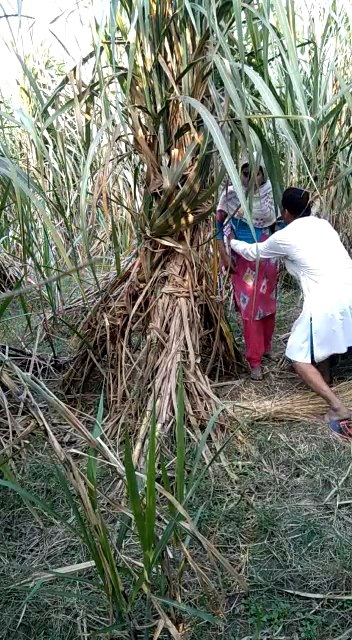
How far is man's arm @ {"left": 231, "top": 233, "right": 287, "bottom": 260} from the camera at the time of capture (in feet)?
8.12

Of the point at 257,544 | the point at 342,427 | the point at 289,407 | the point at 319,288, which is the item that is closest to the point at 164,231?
the point at 319,288

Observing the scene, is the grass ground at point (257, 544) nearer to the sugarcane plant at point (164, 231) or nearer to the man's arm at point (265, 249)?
the sugarcane plant at point (164, 231)

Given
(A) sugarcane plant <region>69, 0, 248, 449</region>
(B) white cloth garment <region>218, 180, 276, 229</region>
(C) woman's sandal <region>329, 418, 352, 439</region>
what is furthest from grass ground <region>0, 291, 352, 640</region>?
(B) white cloth garment <region>218, 180, 276, 229</region>

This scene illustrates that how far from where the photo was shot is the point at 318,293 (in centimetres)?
240

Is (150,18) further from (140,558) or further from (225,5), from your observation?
(140,558)

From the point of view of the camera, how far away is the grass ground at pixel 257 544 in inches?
56.1

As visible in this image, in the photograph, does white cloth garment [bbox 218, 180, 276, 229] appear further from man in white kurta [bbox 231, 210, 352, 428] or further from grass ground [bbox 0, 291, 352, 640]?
grass ground [bbox 0, 291, 352, 640]

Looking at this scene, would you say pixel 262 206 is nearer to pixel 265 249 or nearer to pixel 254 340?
pixel 265 249

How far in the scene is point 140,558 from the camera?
1.62 m

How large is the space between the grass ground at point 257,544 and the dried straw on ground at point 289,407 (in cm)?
6

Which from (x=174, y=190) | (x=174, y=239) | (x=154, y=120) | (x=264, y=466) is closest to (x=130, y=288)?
(x=174, y=239)

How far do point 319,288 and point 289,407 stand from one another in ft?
1.53

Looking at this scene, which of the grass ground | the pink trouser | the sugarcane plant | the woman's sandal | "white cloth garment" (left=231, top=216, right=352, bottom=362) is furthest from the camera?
the pink trouser

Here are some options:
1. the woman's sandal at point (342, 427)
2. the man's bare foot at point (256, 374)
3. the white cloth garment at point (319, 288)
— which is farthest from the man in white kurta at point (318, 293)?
the man's bare foot at point (256, 374)
